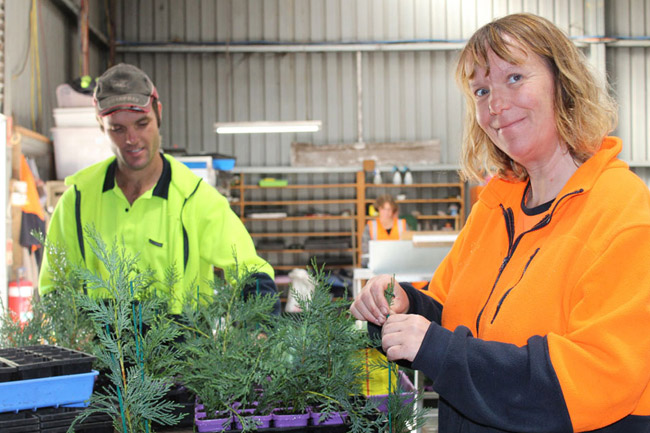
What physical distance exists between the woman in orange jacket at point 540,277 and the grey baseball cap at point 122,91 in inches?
44.4

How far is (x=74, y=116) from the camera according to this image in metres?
5.41

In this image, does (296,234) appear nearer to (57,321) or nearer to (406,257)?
(406,257)

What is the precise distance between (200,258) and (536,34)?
1259 millimetres

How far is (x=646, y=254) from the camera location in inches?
36.5

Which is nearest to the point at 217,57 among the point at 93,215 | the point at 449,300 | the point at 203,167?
the point at 203,167

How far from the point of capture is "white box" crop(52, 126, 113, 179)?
17.6ft

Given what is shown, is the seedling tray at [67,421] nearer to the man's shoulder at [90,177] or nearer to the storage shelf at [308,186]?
the man's shoulder at [90,177]

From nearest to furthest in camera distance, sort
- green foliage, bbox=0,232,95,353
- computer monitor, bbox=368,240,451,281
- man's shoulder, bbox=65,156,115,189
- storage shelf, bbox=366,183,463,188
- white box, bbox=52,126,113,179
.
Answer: green foliage, bbox=0,232,95,353 < man's shoulder, bbox=65,156,115,189 < computer monitor, bbox=368,240,451,281 < white box, bbox=52,126,113,179 < storage shelf, bbox=366,183,463,188

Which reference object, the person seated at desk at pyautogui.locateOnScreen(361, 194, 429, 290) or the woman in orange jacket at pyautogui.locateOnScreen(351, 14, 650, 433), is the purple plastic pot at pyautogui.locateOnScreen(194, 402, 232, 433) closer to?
the woman in orange jacket at pyautogui.locateOnScreen(351, 14, 650, 433)

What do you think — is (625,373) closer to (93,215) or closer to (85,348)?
(85,348)

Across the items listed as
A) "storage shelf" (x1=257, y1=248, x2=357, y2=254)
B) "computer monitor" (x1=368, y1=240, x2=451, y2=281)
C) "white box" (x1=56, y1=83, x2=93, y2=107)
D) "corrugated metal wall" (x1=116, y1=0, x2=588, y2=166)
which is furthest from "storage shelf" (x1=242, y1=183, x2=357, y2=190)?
"computer monitor" (x1=368, y1=240, x2=451, y2=281)

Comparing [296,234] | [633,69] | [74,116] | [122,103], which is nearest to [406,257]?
[122,103]

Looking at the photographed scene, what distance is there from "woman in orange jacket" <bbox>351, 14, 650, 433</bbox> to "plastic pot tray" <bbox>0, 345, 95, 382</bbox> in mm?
572

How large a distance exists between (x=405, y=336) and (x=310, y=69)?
9.53m
